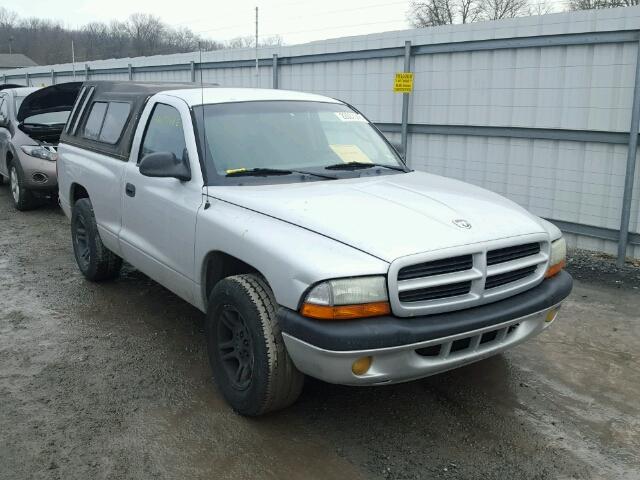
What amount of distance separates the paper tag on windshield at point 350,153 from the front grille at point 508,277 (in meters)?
1.44

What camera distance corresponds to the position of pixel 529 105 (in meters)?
7.35

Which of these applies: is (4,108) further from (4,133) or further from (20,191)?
(20,191)

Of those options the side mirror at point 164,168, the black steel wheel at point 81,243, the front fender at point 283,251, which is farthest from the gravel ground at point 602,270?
the black steel wheel at point 81,243

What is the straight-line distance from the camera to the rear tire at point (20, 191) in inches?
349

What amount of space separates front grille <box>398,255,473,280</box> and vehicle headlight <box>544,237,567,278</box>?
762 mm

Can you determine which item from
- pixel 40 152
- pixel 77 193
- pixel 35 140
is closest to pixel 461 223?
pixel 77 193

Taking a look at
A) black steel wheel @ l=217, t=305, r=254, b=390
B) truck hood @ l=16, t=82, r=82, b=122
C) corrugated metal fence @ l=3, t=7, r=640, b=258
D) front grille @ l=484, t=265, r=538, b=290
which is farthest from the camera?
truck hood @ l=16, t=82, r=82, b=122

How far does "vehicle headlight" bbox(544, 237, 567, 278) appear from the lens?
3.55 metres

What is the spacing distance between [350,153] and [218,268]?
130 cm

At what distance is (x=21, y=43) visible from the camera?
8769cm

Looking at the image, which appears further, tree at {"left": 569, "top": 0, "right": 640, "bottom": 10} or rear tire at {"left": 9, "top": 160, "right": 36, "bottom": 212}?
tree at {"left": 569, "top": 0, "right": 640, "bottom": 10}

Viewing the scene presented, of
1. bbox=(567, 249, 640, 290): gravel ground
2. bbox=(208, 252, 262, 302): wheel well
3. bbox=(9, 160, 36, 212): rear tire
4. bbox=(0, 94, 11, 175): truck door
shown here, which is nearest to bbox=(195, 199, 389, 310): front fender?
bbox=(208, 252, 262, 302): wheel well

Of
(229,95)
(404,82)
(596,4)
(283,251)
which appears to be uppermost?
(596,4)

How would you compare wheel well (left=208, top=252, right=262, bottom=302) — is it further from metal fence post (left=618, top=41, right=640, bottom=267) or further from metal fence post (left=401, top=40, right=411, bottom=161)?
metal fence post (left=401, top=40, right=411, bottom=161)
